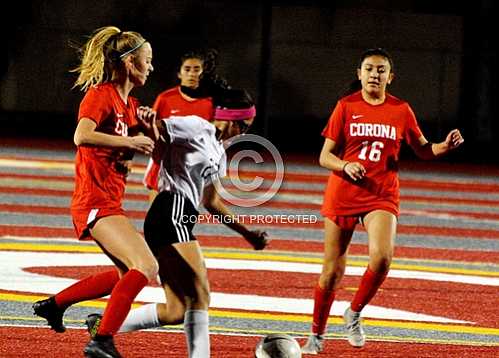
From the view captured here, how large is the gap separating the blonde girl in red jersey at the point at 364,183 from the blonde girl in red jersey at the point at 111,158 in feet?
5.27

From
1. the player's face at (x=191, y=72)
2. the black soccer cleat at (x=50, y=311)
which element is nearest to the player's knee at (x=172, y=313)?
the black soccer cleat at (x=50, y=311)

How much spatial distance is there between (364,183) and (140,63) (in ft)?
6.24

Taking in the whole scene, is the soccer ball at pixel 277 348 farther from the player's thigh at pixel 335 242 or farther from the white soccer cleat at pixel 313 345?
the player's thigh at pixel 335 242

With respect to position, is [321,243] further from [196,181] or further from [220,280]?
[196,181]

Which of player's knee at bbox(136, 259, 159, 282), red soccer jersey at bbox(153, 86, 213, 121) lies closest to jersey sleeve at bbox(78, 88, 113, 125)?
player's knee at bbox(136, 259, 159, 282)

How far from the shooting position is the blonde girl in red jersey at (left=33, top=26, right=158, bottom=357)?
690 centimetres

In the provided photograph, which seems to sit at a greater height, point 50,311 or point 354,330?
point 50,311

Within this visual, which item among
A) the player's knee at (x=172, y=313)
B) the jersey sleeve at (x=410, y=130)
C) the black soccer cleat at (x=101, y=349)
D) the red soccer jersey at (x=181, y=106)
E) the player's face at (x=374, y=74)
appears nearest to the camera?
Result: the black soccer cleat at (x=101, y=349)

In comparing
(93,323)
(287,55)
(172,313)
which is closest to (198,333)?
(172,313)

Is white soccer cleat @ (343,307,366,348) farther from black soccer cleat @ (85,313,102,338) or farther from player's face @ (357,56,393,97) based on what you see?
black soccer cleat @ (85,313,102,338)

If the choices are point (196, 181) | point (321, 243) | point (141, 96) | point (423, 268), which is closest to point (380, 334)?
point (196, 181)

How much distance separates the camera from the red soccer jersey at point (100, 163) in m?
7.19

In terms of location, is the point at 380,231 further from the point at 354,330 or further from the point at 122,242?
the point at 122,242

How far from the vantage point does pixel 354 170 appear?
27.1 feet
